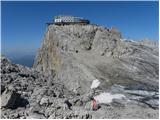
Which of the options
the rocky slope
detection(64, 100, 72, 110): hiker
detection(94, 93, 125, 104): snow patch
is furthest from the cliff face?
detection(64, 100, 72, 110): hiker

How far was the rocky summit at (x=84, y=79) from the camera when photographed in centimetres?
1900

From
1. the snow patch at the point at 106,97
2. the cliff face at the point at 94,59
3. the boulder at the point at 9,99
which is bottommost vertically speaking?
the snow patch at the point at 106,97

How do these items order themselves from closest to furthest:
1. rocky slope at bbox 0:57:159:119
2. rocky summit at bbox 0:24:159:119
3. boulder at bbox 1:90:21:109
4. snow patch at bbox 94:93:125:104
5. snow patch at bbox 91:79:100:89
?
boulder at bbox 1:90:21:109, rocky slope at bbox 0:57:159:119, rocky summit at bbox 0:24:159:119, snow patch at bbox 94:93:125:104, snow patch at bbox 91:79:100:89

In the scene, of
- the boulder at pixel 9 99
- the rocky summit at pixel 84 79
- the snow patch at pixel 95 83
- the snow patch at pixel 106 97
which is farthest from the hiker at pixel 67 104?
the snow patch at pixel 95 83

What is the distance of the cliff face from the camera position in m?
29.4

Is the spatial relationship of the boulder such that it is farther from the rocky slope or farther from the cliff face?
the cliff face

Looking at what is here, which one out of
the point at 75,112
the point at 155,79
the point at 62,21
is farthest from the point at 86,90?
the point at 62,21

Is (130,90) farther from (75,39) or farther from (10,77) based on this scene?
(75,39)

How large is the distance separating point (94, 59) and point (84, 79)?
13.7 ft

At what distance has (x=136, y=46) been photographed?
37.2 m

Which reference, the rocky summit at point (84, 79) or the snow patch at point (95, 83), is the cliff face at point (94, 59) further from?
the snow patch at point (95, 83)

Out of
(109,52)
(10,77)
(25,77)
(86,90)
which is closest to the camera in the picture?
(10,77)

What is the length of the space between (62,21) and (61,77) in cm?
1044

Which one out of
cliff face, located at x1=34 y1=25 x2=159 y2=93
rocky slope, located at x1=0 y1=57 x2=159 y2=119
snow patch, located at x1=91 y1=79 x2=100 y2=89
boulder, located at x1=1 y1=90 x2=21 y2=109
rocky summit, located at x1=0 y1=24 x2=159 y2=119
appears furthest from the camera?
cliff face, located at x1=34 y1=25 x2=159 y2=93
